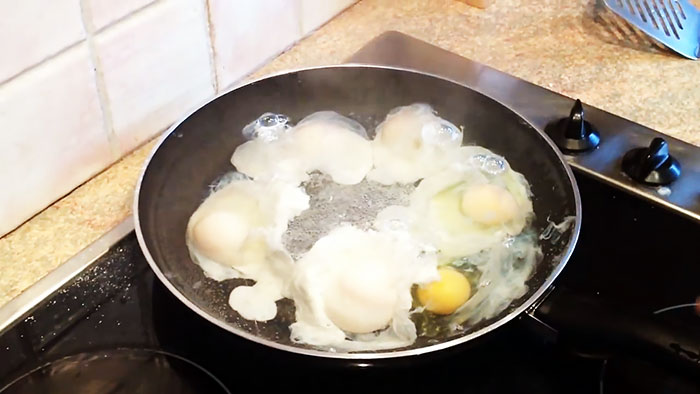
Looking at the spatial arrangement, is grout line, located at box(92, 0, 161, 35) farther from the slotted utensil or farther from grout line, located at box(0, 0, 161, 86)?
the slotted utensil

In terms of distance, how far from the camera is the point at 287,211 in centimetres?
68

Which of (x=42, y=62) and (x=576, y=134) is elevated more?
(x=42, y=62)

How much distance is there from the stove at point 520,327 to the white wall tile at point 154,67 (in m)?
0.12

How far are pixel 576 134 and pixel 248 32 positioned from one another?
0.36 m

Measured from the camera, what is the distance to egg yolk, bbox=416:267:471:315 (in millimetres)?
610

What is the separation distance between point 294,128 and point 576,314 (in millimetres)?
341

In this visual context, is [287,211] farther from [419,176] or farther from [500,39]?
[500,39]

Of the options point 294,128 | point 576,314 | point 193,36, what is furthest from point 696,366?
point 193,36

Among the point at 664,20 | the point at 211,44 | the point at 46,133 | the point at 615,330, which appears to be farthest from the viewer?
the point at 664,20

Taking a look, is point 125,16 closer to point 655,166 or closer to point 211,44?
point 211,44

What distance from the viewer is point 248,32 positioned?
830mm

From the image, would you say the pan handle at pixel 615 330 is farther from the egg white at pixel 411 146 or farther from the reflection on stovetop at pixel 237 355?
the egg white at pixel 411 146

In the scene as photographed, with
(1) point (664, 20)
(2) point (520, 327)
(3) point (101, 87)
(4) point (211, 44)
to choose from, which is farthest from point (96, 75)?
(1) point (664, 20)

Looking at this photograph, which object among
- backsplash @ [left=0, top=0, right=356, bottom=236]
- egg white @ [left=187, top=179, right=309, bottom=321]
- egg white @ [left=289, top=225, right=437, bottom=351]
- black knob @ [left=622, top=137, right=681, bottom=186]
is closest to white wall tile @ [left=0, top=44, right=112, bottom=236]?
backsplash @ [left=0, top=0, right=356, bottom=236]
